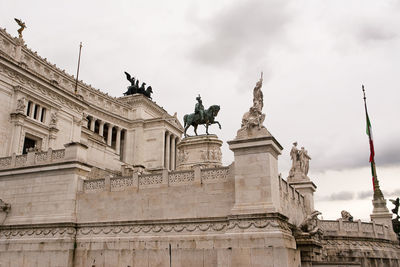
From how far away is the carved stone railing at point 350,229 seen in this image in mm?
29281

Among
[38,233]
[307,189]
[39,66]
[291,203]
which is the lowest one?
[38,233]

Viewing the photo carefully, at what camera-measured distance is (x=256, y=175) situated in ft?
64.0

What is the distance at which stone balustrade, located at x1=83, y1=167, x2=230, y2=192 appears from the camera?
21.0 metres

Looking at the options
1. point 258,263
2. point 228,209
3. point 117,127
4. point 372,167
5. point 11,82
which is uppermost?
point 117,127

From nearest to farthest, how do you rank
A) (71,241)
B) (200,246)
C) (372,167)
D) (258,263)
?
(258,263)
(200,246)
(71,241)
(372,167)

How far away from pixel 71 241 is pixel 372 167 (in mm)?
32893

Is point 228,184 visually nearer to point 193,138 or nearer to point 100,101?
point 193,138

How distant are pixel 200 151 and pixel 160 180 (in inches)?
547

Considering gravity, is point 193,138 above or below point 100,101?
below

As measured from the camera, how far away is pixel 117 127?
64.9m

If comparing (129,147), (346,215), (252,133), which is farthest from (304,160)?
(129,147)

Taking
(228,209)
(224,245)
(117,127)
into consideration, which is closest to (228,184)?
(228,209)

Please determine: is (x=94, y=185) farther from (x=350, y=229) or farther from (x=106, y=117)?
(x=106, y=117)

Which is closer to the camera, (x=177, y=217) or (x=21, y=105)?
(x=177, y=217)
